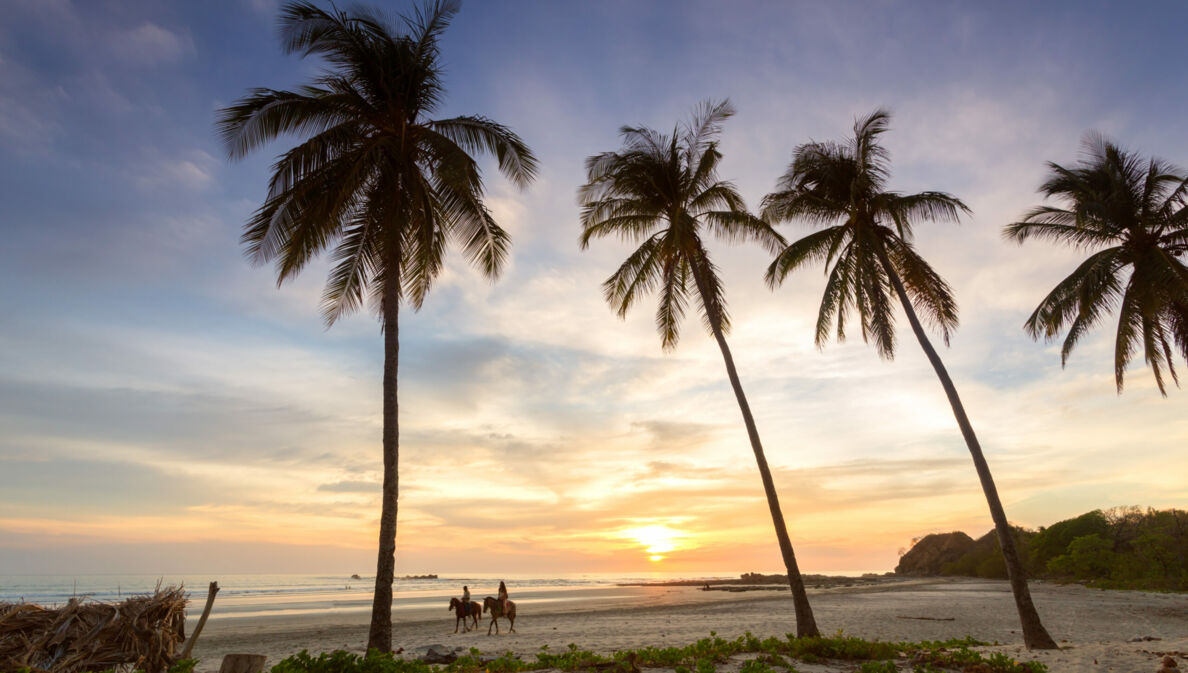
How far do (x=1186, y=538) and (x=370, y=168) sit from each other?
48.8 metres

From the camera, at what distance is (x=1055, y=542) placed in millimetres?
48312

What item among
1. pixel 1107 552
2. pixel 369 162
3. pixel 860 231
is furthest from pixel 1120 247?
pixel 1107 552

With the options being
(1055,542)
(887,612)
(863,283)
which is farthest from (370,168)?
(1055,542)

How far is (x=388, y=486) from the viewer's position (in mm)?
11258

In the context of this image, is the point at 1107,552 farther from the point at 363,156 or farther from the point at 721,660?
the point at 363,156

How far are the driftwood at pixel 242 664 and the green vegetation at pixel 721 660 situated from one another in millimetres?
705

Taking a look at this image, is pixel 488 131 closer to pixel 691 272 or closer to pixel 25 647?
pixel 691 272

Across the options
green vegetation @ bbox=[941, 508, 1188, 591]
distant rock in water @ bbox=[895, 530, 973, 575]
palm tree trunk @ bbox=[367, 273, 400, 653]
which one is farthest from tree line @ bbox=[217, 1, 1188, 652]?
distant rock in water @ bbox=[895, 530, 973, 575]

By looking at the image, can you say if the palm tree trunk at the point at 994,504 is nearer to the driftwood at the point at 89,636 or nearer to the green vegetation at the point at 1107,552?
the driftwood at the point at 89,636

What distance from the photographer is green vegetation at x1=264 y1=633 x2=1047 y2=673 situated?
7508 mm

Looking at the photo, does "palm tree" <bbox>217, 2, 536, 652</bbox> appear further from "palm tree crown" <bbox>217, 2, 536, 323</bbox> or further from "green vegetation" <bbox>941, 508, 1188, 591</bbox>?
"green vegetation" <bbox>941, 508, 1188, 591</bbox>

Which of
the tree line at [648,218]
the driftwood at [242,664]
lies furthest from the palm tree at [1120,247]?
the driftwood at [242,664]

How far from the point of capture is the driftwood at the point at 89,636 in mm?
7355

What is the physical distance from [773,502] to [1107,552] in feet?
133
